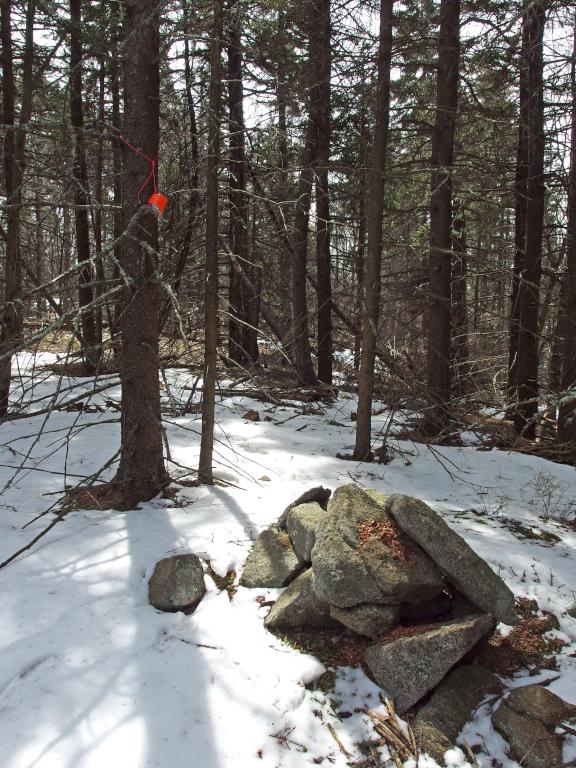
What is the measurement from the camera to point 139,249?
526 centimetres

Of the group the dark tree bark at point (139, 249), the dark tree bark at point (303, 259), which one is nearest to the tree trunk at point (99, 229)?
the dark tree bark at point (139, 249)

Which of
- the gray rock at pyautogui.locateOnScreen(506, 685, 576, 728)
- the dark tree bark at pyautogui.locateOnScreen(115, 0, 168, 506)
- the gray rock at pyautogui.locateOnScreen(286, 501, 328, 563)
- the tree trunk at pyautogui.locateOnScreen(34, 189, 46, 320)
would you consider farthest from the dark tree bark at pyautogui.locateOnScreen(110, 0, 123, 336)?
the gray rock at pyautogui.locateOnScreen(506, 685, 576, 728)

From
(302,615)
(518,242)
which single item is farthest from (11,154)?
(518,242)

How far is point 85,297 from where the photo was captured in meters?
12.5

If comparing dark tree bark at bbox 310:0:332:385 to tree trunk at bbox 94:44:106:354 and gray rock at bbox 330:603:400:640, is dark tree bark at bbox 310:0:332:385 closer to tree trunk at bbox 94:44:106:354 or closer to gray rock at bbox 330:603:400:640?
tree trunk at bbox 94:44:106:354

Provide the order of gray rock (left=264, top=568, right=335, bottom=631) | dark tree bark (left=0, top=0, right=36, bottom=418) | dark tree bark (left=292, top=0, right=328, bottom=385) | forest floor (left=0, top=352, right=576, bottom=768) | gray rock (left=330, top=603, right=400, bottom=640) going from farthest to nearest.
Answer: dark tree bark (left=292, top=0, right=328, bottom=385) → dark tree bark (left=0, top=0, right=36, bottom=418) → gray rock (left=264, top=568, right=335, bottom=631) → gray rock (left=330, top=603, right=400, bottom=640) → forest floor (left=0, top=352, right=576, bottom=768)

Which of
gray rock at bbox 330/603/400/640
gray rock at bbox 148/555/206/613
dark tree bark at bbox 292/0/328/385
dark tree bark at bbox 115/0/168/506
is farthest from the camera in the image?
dark tree bark at bbox 292/0/328/385

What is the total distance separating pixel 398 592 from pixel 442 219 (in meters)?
6.94

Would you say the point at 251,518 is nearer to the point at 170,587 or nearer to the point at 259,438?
the point at 170,587

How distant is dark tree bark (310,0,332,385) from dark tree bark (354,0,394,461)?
1795 millimetres

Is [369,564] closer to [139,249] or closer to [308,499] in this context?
[308,499]

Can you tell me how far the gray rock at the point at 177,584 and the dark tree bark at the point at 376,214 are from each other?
3986 millimetres

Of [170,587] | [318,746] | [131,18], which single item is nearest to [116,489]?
[170,587]

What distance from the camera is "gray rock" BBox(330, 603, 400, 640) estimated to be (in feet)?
11.9
